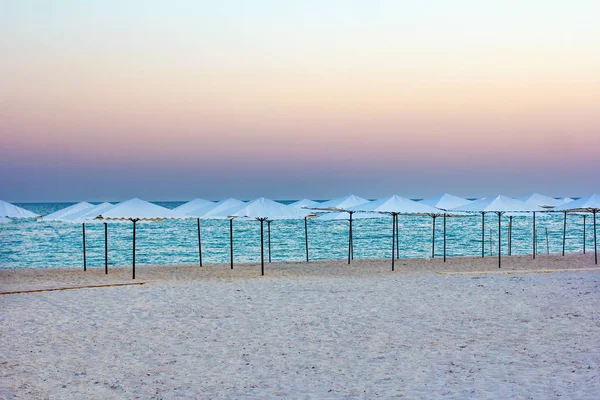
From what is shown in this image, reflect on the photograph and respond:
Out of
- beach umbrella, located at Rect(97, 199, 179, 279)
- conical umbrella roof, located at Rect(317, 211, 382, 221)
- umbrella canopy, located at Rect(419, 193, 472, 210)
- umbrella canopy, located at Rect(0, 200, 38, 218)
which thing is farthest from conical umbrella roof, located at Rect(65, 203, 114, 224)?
umbrella canopy, located at Rect(419, 193, 472, 210)

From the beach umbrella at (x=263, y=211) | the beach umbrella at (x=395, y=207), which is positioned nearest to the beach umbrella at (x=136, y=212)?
the beach umbrella at (x=263, y=211)

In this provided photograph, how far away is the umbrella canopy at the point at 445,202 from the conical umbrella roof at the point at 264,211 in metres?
6.98

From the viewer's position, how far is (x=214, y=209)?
64.3ft

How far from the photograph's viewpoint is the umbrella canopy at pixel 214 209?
18844 millimetres

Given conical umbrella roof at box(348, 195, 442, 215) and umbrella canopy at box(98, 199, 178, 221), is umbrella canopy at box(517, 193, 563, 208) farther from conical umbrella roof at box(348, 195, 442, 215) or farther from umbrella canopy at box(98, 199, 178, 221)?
umbrella canopy at box(98, 199, 178, 221)

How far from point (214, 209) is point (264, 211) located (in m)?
Result: 1.77

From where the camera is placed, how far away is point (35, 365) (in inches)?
345

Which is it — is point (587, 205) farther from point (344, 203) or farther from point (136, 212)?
point (136, 212)

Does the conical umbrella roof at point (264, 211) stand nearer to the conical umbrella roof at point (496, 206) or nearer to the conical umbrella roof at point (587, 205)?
the conical umbrella roof at point (496, 206)

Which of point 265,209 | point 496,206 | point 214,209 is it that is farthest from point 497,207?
point 214,209

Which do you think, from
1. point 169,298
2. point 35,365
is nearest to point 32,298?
point 169,298

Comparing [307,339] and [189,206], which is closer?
[307,339]

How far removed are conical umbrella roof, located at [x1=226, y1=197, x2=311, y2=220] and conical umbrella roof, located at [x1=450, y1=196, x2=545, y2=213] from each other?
6.77 meters

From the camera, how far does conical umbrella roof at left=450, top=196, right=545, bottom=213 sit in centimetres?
2245
